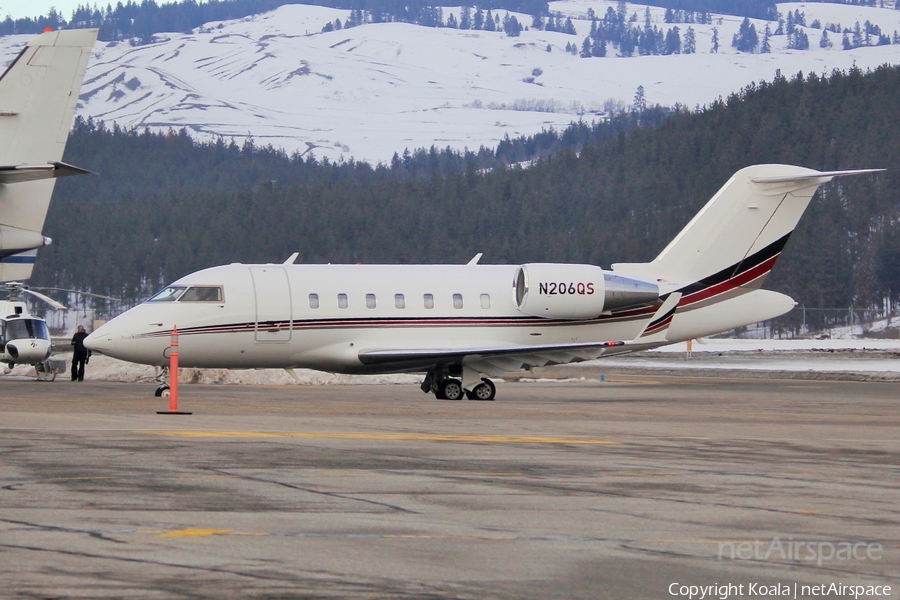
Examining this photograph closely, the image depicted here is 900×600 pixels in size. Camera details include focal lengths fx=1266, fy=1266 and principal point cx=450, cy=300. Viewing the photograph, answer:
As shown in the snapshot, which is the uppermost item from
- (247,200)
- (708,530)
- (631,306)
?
(247,200)

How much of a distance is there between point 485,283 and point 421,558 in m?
19.8

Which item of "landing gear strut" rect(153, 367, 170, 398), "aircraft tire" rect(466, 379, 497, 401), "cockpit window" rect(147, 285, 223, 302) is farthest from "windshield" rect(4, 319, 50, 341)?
"aircraft tire" rect(466, 379, 497, 401)

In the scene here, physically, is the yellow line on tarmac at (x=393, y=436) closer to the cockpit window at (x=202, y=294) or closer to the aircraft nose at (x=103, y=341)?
the aircraft nose at (x=103, y=341)

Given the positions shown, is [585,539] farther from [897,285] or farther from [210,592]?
[897,285]

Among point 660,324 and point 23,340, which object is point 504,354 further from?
point 23,340

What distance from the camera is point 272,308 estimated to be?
81.9ft

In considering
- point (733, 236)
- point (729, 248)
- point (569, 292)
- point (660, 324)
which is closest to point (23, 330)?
point (569, 292)

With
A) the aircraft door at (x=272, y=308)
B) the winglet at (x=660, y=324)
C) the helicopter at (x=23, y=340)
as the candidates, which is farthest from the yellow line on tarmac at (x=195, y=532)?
the helicopter at (x=23, y=340)

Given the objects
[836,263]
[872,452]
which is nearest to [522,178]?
[836,263]

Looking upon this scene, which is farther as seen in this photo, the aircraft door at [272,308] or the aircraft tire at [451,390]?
the aircraft tire at [451,390]

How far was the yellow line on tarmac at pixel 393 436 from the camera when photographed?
13.9 metres

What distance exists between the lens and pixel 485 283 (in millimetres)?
26625

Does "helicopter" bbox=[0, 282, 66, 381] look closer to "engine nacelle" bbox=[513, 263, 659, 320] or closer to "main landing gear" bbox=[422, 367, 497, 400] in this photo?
"main landing gear" bbox=[422, 367, 497, 400]

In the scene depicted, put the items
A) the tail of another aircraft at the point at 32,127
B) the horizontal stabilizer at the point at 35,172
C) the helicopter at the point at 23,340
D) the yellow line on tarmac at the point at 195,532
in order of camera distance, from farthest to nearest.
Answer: the helicopter at the point at 23,340, the tail of another aircraft at the point at 32,127, the horizontal stabilizer at the point at 35,172, the yellow line on tarmac at the point at 195,532
